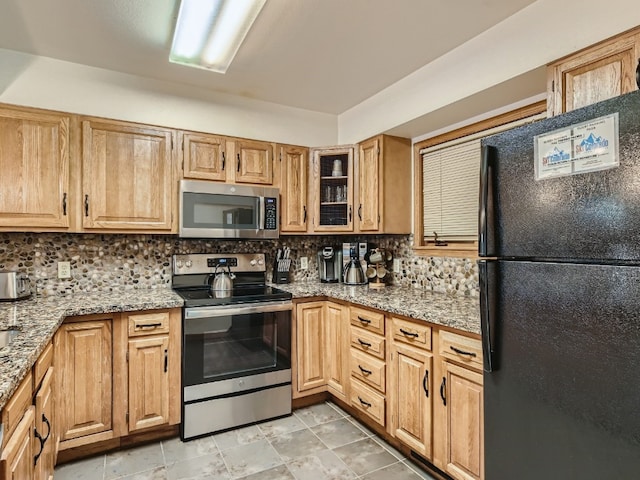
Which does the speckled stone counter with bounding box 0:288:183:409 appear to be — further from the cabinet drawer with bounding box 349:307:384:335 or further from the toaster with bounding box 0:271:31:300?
the cabinet drawer with bounding box 349:307:384:335

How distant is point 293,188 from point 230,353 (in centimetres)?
137

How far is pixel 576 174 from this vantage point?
108 cm

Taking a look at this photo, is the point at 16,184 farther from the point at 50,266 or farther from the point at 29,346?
the point at 29,346

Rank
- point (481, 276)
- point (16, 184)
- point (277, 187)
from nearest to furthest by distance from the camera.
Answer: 1. point (481, 276)
2. point (16, 184)
3. point (277, 187)

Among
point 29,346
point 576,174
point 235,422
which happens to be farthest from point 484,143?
point 235,422

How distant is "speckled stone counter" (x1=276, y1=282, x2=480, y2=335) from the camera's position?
193 centimetres

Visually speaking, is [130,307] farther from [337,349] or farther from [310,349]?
[337,349]

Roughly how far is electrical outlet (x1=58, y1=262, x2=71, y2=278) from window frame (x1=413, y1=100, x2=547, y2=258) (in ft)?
8.29

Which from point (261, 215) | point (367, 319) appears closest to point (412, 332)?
point (367, 319)

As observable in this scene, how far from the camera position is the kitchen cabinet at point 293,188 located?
122 inches

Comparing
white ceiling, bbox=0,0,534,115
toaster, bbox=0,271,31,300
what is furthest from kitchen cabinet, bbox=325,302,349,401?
toaster, bbox=0,271,31,300

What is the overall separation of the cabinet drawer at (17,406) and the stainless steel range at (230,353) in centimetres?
106

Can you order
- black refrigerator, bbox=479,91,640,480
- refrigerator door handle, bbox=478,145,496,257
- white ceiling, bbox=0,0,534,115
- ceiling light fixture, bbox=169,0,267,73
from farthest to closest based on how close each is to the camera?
white ceiling, bbox=0,0,534,115
ceiling light fixture, bbox=169,0,267,73
refrigerator door handle, bbox=478,145,496,257
black refrigerator, bbox=479,91,640,480

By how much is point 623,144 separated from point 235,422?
8.36 feet
